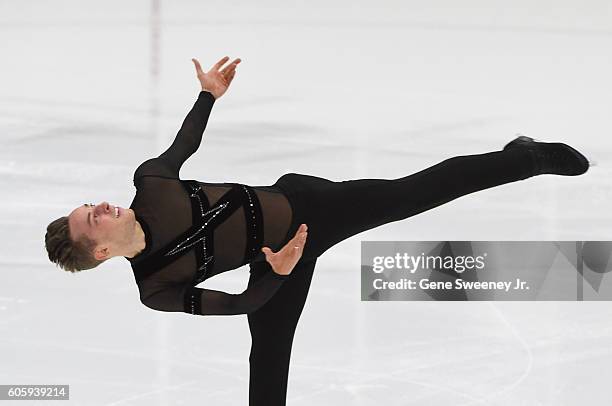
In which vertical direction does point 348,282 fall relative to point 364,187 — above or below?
below

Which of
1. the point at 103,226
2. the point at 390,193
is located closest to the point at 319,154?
the point at 390,193

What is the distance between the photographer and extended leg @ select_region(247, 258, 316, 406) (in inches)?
94.8

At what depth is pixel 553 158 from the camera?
2.65m

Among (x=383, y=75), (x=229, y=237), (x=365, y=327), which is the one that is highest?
(x=383, y=75)

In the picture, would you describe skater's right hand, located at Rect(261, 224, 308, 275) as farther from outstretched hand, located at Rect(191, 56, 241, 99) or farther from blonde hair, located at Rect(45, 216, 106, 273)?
outstretched hand, located at Rect(191, 56, 241, 99)

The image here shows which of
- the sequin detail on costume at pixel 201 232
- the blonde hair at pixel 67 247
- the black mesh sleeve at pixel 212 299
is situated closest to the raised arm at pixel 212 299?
the black mesh sleeve at pixel 212 299

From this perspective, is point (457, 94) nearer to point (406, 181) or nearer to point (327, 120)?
point (327, 120)

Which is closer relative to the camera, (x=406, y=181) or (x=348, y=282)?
(x=406, y=181)

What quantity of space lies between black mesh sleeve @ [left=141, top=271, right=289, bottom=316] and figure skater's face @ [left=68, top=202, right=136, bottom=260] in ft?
0.63

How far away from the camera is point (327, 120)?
329cm

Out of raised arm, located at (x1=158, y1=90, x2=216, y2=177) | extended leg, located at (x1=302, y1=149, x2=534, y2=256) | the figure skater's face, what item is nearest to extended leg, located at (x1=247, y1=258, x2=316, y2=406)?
extended leg, located at (x1=302, y1=149, x2=534, y2=256)

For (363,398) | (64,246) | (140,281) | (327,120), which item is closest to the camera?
(64,246)

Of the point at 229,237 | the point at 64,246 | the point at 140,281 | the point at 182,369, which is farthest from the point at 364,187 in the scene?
the point at 182,369

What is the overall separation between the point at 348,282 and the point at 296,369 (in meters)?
0.39
